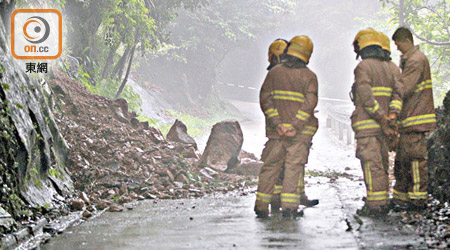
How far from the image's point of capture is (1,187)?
5.23 metres

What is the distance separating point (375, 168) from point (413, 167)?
460 millimetres

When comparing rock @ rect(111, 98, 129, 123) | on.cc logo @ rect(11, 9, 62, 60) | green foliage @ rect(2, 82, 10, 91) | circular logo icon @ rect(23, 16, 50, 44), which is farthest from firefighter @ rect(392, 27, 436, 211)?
rock @ rect(111, 98, 129, 123)

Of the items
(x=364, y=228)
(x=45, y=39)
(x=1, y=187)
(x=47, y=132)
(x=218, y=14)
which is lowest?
(x=364, y=228)

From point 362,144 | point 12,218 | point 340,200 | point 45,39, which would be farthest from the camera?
point 45,39

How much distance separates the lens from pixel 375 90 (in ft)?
19.7

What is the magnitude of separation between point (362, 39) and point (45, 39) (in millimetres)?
6265

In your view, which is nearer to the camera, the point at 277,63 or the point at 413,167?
the point at 413,167

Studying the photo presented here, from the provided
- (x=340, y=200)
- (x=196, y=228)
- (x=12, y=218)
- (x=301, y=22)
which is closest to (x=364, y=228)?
(x=196, y=228)

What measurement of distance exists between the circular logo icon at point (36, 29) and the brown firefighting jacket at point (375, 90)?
5.38 meters

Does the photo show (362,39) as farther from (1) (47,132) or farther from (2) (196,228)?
(1) (47,132)

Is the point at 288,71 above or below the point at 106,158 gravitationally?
Result: above

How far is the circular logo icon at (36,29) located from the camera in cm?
885

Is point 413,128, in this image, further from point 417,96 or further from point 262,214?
point 262,214

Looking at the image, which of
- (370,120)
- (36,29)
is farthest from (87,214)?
(36,29)
